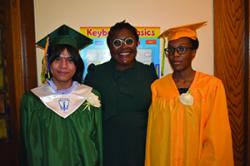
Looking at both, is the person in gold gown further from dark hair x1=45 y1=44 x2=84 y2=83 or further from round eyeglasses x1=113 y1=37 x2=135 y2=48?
dark hair x1=45 y1=44 x2=84 y2=83

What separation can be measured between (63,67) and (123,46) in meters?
0.47

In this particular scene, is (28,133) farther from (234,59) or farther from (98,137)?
(234,59)

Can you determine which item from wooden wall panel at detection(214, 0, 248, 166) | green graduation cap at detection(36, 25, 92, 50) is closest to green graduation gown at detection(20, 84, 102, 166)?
green graduation cap at detection(36, 25, 92, 50)

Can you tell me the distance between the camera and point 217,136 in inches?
56.8

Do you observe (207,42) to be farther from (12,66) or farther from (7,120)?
(7,120)

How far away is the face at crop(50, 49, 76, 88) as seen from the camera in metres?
1.48

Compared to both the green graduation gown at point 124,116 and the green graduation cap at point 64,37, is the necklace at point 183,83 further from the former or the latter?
the green graduation cap at point 64,37

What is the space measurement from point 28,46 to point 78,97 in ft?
2.43

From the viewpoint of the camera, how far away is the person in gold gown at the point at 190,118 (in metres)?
1.46

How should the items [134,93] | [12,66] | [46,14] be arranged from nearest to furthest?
1. [134,93]
2. [12,66]
3. [46,14]

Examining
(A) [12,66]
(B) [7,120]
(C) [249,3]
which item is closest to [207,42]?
(C) [249,3]

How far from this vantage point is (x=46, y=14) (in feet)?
6.63

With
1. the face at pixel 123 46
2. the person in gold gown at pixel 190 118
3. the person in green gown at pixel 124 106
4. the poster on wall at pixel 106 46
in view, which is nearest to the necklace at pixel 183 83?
the person in gold gown at pixel 190 118

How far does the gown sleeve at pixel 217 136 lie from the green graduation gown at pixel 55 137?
30.8 inches
